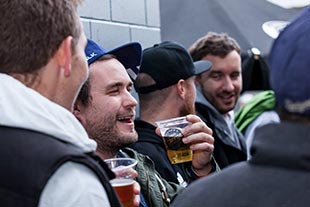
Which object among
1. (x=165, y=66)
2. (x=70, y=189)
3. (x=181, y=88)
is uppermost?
(x=70, y=189)

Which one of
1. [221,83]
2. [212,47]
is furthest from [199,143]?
[212,47]

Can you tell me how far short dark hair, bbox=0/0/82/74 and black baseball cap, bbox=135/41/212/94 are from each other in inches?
78.0

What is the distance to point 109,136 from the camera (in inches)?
117

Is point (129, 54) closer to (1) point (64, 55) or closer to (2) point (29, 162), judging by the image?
(1) point (64, 55)

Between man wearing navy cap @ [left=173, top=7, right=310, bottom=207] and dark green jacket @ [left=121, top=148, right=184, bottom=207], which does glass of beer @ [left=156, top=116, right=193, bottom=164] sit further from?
man wearing navy cap @ [left=173, top=7, right=310, bottom=207]

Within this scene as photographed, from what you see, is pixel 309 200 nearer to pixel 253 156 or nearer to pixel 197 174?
pixel 253 156

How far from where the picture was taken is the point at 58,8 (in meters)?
1.93

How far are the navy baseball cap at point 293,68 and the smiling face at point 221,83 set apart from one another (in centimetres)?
349

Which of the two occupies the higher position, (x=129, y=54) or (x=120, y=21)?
(x=129, y=54)

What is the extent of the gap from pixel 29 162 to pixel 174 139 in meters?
1.41

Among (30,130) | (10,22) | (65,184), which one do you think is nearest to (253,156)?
(65,184)

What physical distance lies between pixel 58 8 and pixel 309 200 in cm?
87

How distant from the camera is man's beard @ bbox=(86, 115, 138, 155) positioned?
9.77ft

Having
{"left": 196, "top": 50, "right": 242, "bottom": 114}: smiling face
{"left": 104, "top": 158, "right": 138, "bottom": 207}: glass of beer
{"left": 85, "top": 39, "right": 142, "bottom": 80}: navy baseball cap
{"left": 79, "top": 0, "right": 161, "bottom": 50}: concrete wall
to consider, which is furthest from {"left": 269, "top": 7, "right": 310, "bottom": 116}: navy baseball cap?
{"left": 196, "top": 50, "right": 242, "bottom": 114}: smiling face
